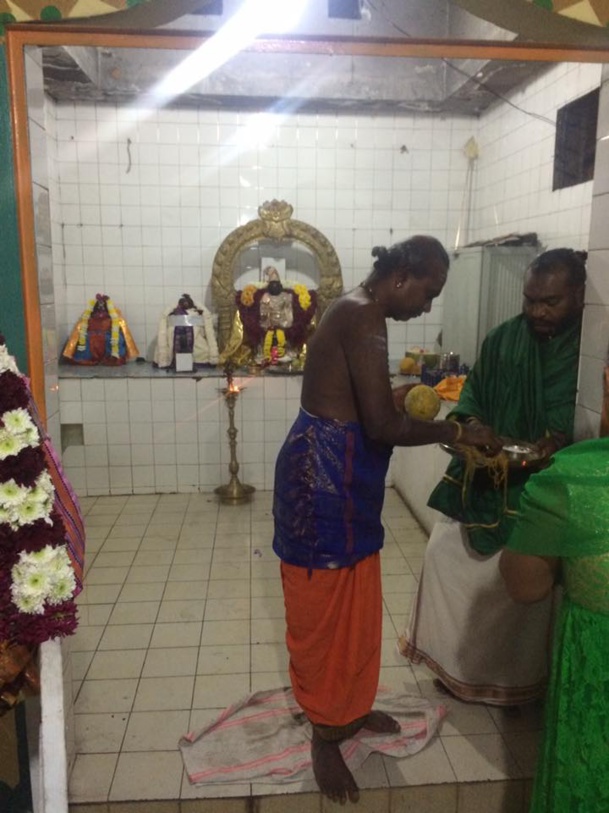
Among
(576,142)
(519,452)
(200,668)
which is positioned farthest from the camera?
(576,142)

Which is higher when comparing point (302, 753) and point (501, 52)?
point (501, 52)

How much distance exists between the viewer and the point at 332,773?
86.4 inches

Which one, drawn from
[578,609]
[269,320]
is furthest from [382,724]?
[269,320]

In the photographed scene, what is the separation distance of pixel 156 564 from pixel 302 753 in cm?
189

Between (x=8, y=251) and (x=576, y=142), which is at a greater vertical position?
(x=576, y=142)

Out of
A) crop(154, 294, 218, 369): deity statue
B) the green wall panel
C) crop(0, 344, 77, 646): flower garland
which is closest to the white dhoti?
crop(0, 344, 77, 646): flower garland

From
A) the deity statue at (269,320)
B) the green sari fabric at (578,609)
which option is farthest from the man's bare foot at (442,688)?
the deity statue at (269,320)

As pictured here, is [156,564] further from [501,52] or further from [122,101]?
[122,101]

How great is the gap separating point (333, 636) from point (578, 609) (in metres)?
0.93

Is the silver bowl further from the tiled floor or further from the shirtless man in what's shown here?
the tiled floor

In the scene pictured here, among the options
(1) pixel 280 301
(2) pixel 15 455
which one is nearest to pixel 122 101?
(1) pixel 280 301

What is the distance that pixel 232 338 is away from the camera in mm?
5383

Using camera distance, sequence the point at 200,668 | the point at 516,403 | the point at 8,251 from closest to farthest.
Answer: the point at 8,251 → the point at 516,403 → the point at 200,668

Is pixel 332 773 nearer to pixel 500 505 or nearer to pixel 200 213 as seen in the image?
pixel 500 505
